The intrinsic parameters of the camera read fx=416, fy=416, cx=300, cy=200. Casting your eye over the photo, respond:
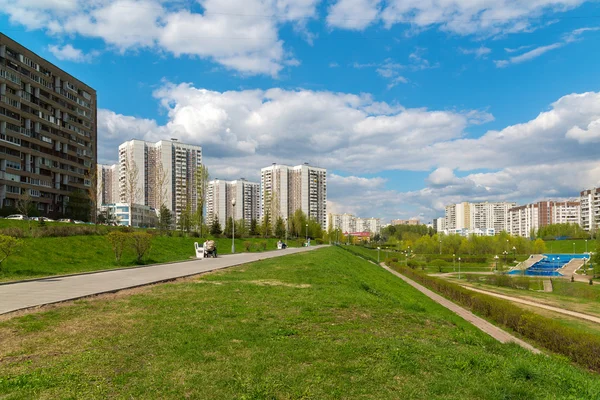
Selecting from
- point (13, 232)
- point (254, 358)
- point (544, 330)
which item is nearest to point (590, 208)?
point (544, 330)

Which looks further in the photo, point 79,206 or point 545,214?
point 545,214

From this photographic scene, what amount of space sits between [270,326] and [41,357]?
336 centimetres

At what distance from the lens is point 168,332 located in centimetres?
650

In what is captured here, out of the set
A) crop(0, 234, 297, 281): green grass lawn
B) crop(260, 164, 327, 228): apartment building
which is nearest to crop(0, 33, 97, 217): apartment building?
crop(0, 234, 297, 281): green grass lawn

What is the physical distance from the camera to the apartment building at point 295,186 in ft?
379

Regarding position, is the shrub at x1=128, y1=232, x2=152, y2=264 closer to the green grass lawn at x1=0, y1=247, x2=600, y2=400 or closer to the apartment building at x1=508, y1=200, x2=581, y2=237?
the green grass lawn at x1=0, y1=247, x2=600, y2=400

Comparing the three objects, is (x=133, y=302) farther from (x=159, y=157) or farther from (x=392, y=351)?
(x=159, y=157)

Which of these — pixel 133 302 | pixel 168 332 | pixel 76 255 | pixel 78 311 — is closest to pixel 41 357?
pixel 168 332

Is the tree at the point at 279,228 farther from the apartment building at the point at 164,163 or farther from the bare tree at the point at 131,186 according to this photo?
the bare tree at the point at 131,186

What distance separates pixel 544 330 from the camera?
1387 cm

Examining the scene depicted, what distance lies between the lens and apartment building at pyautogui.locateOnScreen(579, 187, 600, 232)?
13085 cm

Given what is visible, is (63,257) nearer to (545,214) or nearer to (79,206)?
(79,206)

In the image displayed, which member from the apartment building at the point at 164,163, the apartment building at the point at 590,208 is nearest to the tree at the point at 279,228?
the apartment building at the point at 164,163

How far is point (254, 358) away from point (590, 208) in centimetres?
16236
